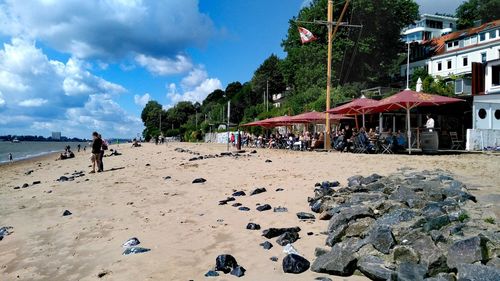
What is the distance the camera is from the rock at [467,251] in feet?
11.6

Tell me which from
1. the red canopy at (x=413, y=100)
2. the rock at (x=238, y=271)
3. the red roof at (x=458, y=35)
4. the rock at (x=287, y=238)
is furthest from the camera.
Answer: the red roof at (x=458, y=35)

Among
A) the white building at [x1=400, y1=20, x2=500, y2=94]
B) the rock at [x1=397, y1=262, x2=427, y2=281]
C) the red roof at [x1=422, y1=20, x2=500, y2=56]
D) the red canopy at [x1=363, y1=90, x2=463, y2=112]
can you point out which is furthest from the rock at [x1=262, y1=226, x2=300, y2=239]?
the red roof at [x1=422, y1=20, x2=500, y2=56]

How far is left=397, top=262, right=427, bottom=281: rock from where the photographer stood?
3366 millimetres

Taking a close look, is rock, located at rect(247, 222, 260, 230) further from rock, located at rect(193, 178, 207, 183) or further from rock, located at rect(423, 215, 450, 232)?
rock, located at rect(193, 178, 207, 183)

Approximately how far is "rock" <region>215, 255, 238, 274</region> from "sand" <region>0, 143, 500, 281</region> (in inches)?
5.3

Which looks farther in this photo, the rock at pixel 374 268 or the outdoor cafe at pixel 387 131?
the outdoor cafe at pixel 387 131

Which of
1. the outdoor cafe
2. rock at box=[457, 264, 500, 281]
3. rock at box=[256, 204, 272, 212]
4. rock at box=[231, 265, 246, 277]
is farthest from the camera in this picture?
the outdoor cafe

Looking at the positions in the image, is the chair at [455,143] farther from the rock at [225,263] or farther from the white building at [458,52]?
the white building at [458,52]

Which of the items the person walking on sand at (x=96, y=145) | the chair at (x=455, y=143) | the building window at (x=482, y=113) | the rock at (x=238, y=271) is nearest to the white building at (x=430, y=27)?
the building window at (x=482, y=113)

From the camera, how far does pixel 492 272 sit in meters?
3.16

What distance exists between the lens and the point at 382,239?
4.26m

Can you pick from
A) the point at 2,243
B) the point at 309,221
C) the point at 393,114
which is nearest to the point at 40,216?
the point at 2,243

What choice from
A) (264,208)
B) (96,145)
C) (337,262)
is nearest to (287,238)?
(337,262)

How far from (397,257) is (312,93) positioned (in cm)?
3917
